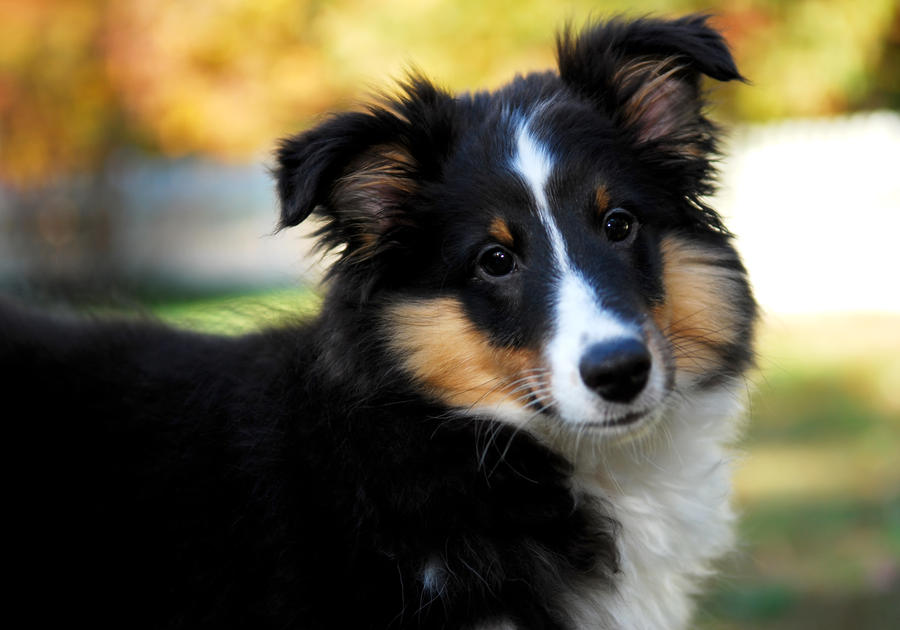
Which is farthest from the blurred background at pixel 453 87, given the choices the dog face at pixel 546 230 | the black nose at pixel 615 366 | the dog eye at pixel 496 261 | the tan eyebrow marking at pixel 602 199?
the black nose at pixel 615 366

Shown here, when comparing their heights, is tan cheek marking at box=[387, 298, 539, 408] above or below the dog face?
below

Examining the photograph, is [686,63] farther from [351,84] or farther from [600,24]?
[351,84]

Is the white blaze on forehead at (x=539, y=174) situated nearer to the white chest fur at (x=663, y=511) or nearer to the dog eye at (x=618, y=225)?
the dog eye at (x=618, y=225)

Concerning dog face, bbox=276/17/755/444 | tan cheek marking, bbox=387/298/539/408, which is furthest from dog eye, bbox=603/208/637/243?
tan cheek marking, bbox=387/298/539/408

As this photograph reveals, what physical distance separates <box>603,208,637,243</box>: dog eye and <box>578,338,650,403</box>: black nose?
56 cm

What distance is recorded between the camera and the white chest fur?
3.18 meters

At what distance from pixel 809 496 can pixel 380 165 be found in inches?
161

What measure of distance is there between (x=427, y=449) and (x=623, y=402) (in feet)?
2.13

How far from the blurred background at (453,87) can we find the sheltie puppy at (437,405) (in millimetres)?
4278

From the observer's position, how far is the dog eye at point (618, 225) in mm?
3246

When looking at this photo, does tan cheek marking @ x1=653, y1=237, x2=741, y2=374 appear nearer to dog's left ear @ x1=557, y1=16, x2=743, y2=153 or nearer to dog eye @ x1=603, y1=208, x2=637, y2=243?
dog eye @ x1=603, y1=208, x2=637, y2=243

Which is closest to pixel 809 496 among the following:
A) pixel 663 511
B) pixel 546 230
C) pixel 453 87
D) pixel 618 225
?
pixel 663 511

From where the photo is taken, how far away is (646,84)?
3.47 metres

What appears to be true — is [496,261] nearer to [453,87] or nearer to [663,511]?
[663,511]
